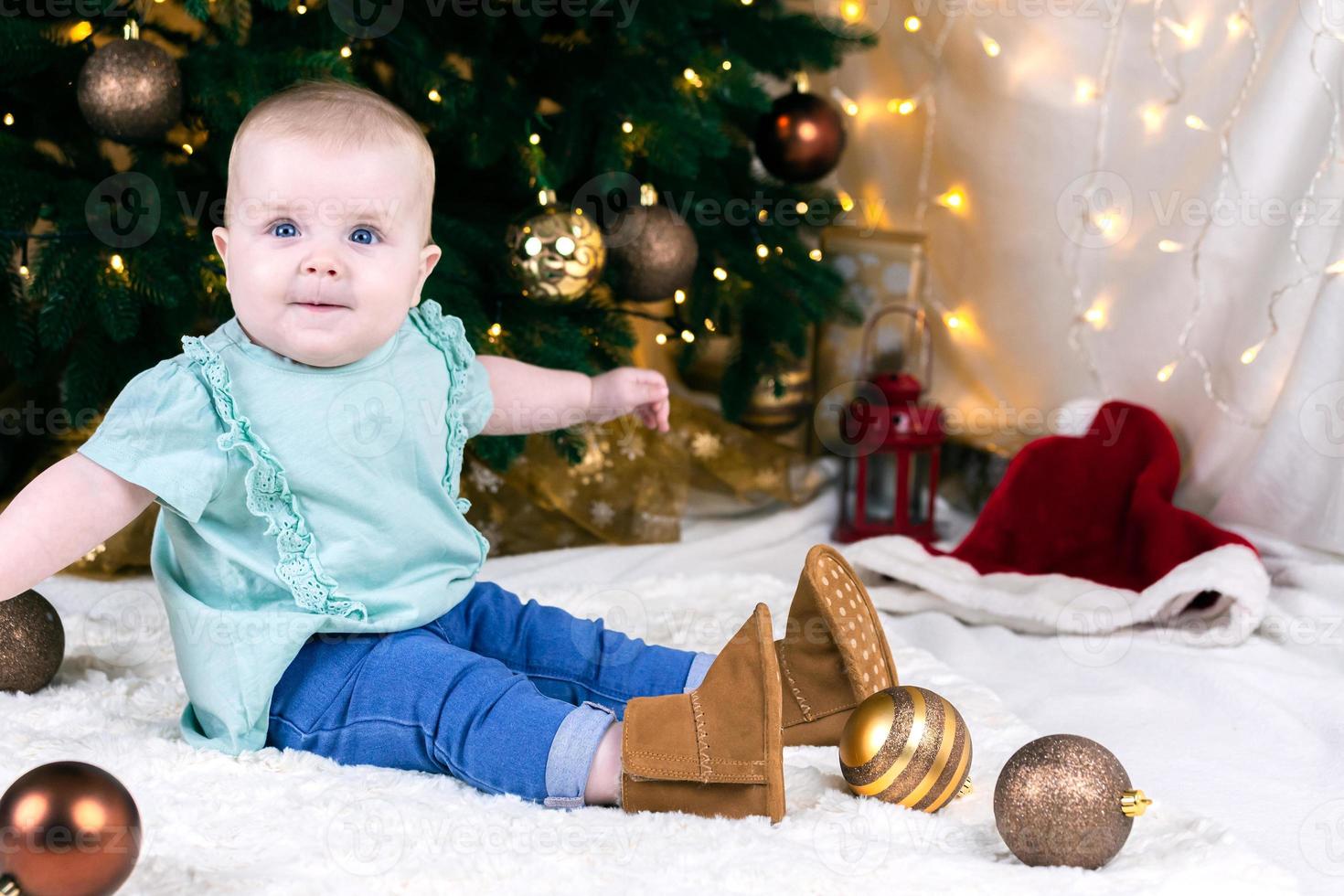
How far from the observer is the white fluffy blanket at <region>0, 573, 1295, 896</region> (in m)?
0.80

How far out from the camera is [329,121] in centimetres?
100

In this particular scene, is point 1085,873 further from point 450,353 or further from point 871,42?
point 871,42

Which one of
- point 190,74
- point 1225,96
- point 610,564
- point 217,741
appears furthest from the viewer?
point 610,564

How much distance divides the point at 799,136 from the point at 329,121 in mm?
985

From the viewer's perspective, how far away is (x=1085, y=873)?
82 cm

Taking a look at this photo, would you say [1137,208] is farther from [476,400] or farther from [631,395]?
[476,400]

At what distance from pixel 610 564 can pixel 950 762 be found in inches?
35.9

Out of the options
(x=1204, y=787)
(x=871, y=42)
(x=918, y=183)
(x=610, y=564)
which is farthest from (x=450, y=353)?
(x=918, y=183)

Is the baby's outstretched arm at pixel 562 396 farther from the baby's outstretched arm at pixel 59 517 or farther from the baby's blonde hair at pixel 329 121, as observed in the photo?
the baby's outstretched arm at pixel 59 517

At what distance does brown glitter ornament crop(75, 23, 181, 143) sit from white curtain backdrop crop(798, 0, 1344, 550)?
46.4 inches

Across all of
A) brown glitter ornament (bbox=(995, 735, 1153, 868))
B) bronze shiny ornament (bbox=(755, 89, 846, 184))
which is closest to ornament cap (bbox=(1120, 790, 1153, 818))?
brown glitter ornament (bbox=(995, 735, 1153, 868))

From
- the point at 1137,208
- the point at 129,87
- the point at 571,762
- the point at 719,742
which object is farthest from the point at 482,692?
the point at 1137,208

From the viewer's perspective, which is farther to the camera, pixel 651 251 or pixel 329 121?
pixel 651 251

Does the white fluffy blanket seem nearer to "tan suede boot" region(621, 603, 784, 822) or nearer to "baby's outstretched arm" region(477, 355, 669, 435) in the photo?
"tan suede boot" region(621, 603, 784, 822)
